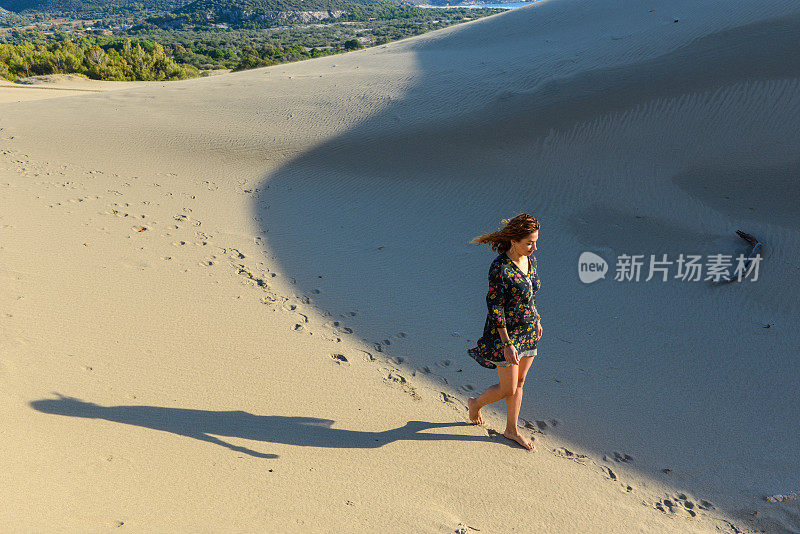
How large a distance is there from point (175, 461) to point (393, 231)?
15.3 feet

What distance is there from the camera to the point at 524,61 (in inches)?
402

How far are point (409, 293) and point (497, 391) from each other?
2.48m

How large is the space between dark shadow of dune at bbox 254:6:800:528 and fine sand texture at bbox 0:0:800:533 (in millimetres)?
38

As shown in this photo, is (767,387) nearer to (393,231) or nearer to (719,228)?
(719,228)

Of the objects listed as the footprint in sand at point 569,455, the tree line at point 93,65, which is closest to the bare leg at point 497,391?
the footprint in sand at point 569,455

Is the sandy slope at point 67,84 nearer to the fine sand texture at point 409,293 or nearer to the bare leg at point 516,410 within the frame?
the fine sand texture at point 409,293

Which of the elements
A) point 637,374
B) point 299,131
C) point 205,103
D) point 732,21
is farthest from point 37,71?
point 637,374

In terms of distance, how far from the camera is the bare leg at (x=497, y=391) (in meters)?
3.10

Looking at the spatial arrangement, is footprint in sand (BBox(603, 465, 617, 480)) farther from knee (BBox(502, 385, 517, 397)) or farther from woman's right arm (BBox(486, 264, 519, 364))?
woman's right arm (BBox(486, 264, 519, 364))

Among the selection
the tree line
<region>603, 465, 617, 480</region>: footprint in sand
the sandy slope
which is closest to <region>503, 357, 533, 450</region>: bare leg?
<region>603, 465, 617, 480</region>: footprint in sand

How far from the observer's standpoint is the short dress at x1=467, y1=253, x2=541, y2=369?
Result: 2832 mm

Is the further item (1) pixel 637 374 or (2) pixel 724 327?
(2) pixel 724 327

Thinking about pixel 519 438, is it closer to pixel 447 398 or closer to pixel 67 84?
pixel 447 398

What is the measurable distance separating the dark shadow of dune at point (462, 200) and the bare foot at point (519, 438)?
53 cm
